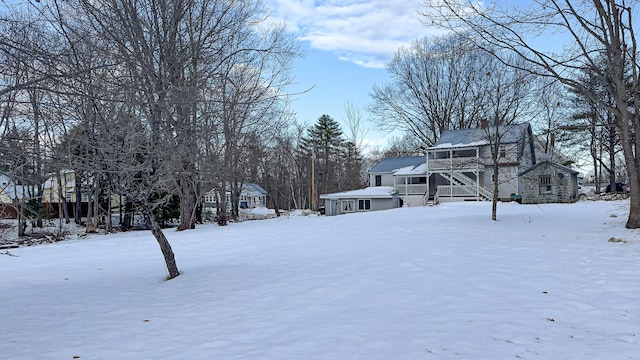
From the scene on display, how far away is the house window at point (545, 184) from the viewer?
26531mm

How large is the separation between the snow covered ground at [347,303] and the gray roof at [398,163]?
26.0 m

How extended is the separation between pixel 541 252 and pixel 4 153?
858cm

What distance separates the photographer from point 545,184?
87.5ft

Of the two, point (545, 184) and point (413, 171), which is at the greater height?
point (413, 171)

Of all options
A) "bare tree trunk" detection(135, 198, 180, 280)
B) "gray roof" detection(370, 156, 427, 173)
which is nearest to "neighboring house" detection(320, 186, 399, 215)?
"gray roof" detection(370, 156, 427, 173)

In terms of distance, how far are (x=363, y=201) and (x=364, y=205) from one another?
0.33 m

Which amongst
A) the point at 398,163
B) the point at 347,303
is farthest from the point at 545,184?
the point at 347,303

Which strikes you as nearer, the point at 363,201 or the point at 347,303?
the point at 347,303

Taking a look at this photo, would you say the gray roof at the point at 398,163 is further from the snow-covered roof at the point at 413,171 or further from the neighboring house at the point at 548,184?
the neighboring house at the point at 548,184

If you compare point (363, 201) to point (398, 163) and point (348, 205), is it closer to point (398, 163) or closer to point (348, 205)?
point (348, 205)

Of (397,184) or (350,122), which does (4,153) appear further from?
(350,122)

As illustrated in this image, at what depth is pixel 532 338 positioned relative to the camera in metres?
3.62

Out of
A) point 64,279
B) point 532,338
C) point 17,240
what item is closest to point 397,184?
point 17,240

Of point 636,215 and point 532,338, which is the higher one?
point 636,215
